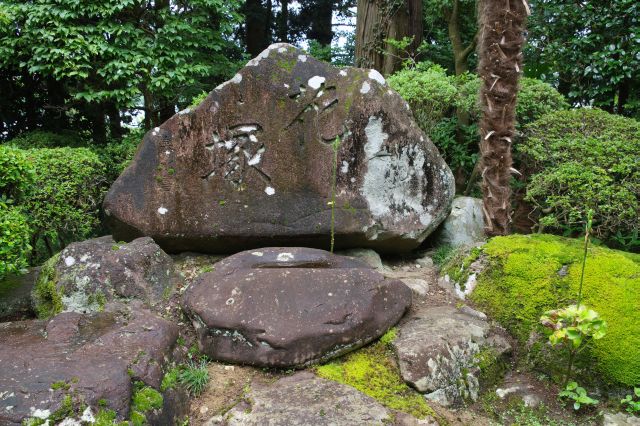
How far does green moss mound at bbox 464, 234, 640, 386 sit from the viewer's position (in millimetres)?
3646

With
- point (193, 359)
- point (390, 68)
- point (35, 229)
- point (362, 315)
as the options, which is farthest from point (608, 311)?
point (390, 68)

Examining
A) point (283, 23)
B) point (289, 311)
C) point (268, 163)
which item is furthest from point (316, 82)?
point (283, 23)

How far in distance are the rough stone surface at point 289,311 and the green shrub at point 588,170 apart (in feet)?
7.07

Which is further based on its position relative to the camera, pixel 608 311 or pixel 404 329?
pixel 404 329

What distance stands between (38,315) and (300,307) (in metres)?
2.59

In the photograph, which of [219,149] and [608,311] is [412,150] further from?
[608,311]

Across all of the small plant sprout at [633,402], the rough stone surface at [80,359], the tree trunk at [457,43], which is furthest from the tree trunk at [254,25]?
the small plant sprout at [633,402]

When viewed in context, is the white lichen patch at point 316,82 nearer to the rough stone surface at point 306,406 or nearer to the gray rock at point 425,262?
the gray rock at point 425,262

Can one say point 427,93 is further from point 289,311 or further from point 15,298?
point 15,298

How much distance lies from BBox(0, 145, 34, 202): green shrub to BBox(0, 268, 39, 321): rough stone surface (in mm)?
964

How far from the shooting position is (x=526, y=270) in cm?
434

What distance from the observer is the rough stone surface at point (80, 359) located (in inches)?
117

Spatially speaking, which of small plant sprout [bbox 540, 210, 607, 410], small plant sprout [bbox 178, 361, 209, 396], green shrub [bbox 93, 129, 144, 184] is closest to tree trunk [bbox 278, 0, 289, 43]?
green shrub [bbox 93, 129, 144, 184]

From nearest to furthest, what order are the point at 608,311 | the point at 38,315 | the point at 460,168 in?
the point at 608,311, the point at 38,315, the point at 460,168
